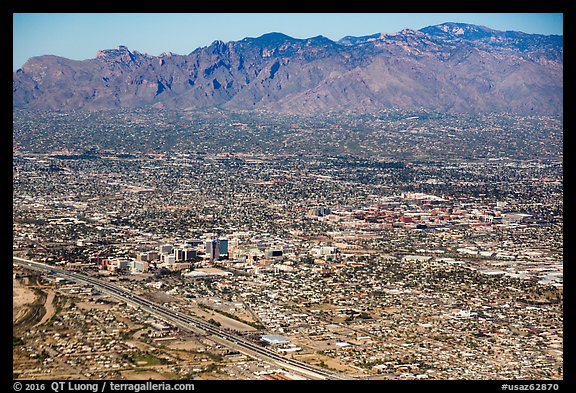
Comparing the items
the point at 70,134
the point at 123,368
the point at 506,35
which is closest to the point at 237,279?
the point at 123,368

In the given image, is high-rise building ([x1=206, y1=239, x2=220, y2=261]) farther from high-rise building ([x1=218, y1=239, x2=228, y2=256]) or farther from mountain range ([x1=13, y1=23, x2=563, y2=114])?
mountain range ([x1=13, y1=23, x2=563, y2=114])

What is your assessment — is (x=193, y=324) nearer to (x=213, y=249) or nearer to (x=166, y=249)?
(x=166, y=249)

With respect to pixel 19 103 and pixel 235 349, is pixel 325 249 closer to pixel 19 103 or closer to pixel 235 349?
pixel 235 349

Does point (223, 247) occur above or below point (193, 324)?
above

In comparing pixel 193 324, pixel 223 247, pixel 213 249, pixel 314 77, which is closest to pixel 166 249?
pixel 213 249

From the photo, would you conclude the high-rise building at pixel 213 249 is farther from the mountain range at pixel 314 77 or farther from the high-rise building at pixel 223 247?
the mountain range at pixel 314 77

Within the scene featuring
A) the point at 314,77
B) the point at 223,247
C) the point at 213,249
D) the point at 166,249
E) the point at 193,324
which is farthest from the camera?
the point at 314,77

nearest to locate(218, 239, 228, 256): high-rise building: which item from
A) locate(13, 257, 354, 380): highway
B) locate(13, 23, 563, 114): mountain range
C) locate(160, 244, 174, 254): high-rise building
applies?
locate(160, 244, 174, 254): high-rise building

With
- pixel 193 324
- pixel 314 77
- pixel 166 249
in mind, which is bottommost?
pixel 193 324
